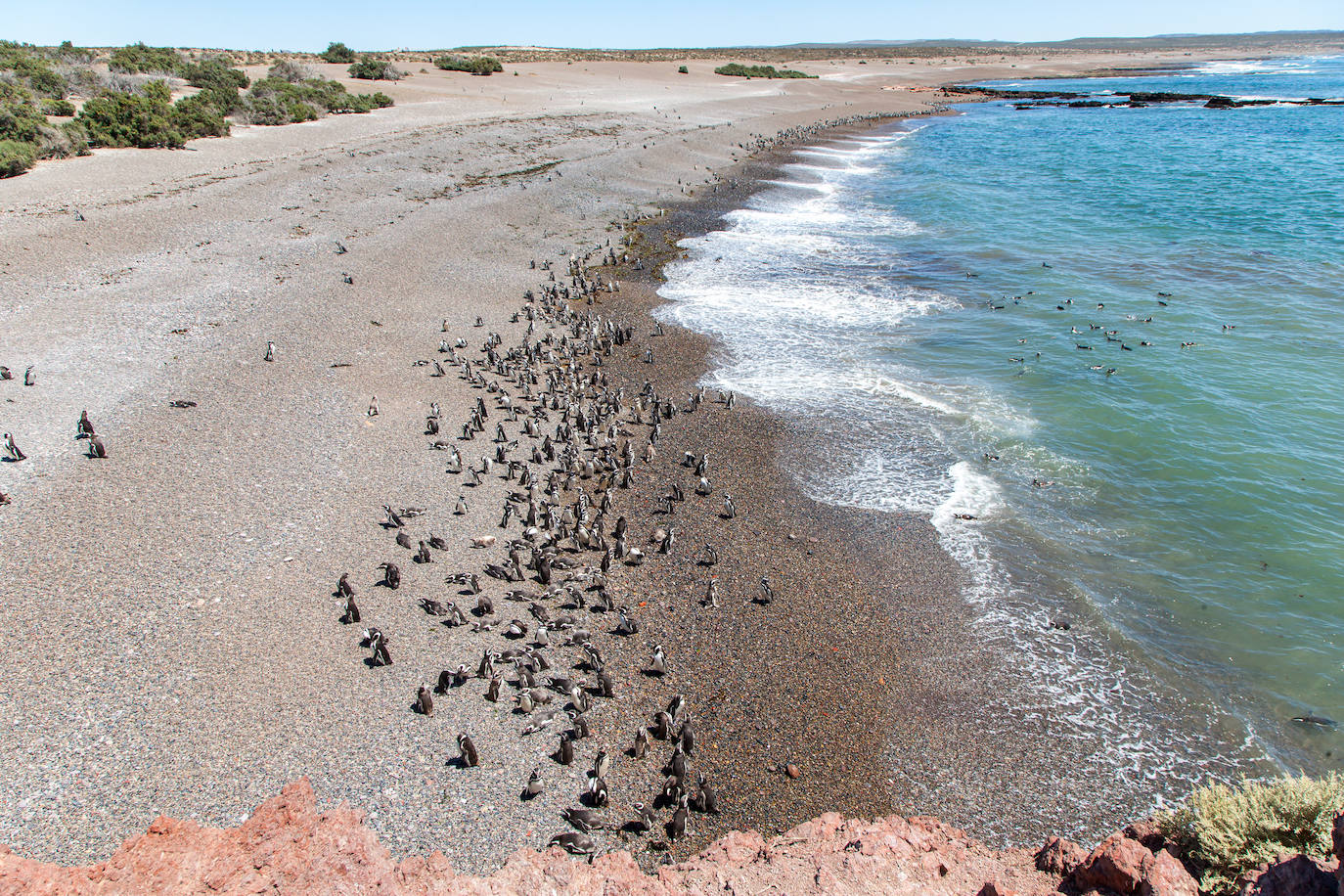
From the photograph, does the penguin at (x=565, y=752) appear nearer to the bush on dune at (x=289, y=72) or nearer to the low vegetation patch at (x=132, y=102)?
the low vegetation patch at (x=132, y=102)

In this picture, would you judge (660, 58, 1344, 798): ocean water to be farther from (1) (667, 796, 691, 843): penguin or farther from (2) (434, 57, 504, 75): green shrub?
(2) (434, 57, 504, 75): green shrub

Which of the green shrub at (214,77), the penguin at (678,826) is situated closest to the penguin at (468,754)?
the penguin at (678,826)

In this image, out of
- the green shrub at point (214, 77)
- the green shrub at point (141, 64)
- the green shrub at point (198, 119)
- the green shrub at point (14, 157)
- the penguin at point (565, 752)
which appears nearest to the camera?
the penguin at point (565, 752)

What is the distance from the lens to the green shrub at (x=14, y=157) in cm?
2822

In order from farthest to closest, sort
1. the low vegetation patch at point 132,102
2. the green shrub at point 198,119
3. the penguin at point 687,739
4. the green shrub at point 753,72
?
the green shrub at point 753,72
the green shrub at point 198,119
the low vegetation patch at point 132,102
the penguin at point 687,739

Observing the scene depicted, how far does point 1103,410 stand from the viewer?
17391 millimetres

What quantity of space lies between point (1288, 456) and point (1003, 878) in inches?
547

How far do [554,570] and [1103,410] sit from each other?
13.9 meters

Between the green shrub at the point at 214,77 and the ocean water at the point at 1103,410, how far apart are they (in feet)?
120

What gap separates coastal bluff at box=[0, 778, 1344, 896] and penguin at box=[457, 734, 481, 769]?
118 centimetres

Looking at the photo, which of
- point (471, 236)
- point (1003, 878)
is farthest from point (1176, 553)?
point (471, 236)

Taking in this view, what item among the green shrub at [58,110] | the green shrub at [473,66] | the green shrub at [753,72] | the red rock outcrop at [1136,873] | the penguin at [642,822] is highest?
the green shrub at [753,72]

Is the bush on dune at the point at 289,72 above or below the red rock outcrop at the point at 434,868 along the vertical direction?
above

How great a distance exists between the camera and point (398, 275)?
75.9 feet
